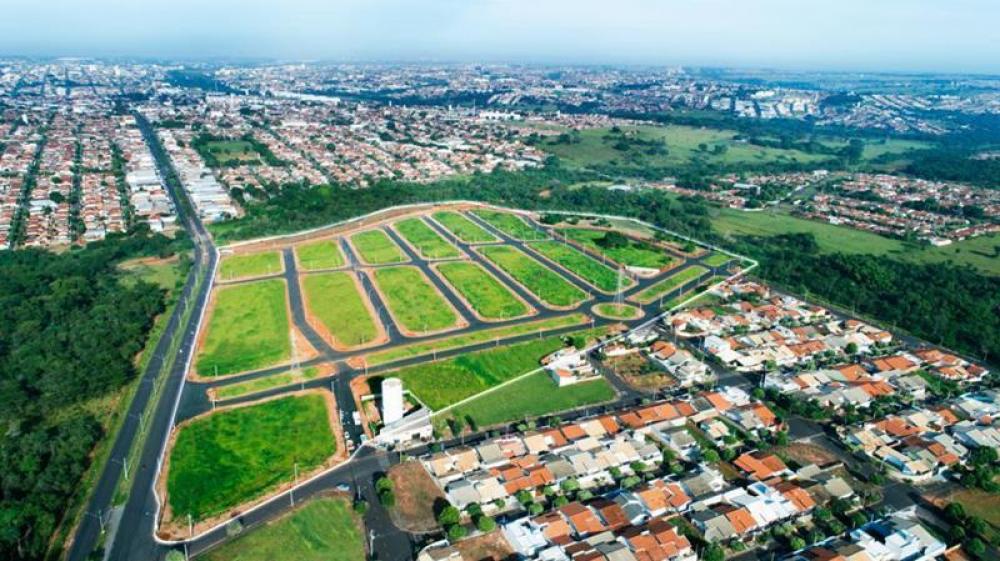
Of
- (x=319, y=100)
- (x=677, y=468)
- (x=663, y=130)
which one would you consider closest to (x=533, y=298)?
(x=677, y=468)

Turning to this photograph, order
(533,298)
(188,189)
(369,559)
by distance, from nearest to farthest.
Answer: (369,559)
(533,298)
(188,189)

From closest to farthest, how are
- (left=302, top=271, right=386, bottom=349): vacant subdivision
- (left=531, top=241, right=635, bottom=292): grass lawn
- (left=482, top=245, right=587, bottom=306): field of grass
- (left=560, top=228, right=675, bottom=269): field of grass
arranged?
1. (left=302, top=271, right=386, bottom=349): vacant subdivision
2. (left=482, top=245, right=587, bottom=306): field of grass
3. (left=531, top=241, right=635, bottom=292): grass lawn
4. (left=560, top=228, right=675, bottom=269): field of grass

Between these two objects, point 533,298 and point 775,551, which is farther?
point 533,298

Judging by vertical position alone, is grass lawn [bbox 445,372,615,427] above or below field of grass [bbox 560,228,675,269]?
below

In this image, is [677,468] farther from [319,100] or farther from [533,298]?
[319,100]

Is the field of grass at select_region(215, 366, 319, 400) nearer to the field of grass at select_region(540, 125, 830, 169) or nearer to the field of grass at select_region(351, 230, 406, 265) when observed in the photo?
the field of grass at select_region(351, 230, 406, 265)

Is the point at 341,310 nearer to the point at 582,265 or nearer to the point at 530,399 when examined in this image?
the point at 530,399

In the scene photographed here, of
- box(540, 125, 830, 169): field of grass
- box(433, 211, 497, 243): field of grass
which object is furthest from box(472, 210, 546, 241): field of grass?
box(540, 125, 830, 169): field of grass

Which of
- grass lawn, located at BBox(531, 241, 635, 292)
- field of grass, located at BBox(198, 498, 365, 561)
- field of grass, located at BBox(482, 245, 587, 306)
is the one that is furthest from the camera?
grass lawn, located at BBox(531, 241, 635, 292)
